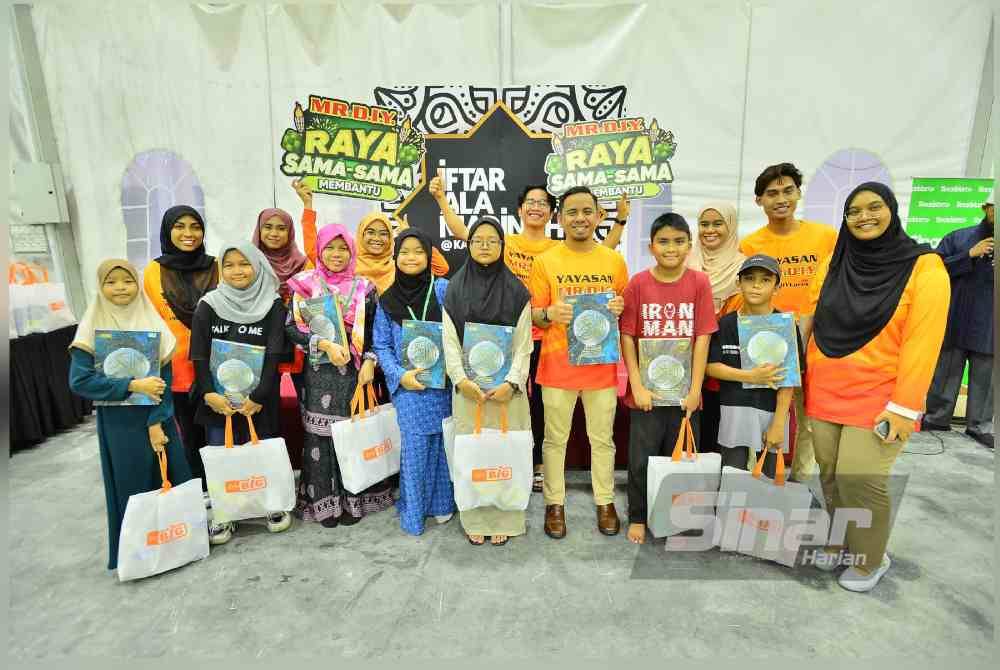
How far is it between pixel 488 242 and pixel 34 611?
8.34ft

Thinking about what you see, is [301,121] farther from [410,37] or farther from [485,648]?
[485,648]

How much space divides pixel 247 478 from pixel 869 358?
9.43 ft

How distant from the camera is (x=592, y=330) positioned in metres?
2.44

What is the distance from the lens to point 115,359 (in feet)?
7.34

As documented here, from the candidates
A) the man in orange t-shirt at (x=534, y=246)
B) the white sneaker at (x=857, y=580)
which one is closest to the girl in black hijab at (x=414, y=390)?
the man in orange t-shirt at (x=534, y=246)

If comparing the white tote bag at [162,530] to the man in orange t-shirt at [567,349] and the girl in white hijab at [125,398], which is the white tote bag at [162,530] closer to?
the girl in white hijab at [125,398]

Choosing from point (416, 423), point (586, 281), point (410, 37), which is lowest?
point (416, 423)

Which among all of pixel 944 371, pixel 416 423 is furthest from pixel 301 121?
pixel 944 371

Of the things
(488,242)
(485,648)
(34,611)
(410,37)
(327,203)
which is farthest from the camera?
(327,203)

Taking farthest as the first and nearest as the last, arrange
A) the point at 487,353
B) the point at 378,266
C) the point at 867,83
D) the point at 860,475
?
the point at 867,83
the point at 378,266
the point at 487,353
the point at 860,475

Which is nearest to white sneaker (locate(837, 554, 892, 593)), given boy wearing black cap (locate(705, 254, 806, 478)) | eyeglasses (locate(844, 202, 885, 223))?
boy wearing black cap (locate(705, 254, 806, 478))

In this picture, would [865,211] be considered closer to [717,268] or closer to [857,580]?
[717,268]

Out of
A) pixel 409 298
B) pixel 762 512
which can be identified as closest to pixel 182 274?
pixel 409 298

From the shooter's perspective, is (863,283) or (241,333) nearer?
(863,283)
